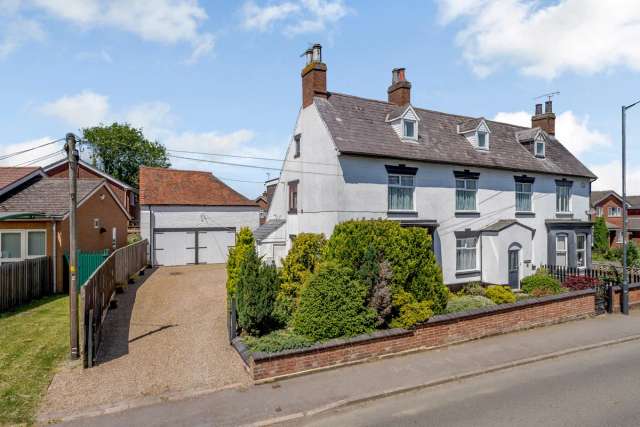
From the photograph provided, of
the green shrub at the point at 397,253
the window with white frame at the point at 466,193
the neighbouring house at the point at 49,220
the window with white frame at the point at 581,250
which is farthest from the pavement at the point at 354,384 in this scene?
the neighbouring house at the point at 49,220

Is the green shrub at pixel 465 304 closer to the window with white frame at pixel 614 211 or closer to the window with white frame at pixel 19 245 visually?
the window with white frame at pixel 19 245

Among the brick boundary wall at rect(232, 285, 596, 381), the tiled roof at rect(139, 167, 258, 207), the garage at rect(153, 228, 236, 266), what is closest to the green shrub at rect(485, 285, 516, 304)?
the brick boundary wall at rect(232, 285, 596, 381)

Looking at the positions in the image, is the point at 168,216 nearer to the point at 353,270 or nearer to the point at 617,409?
the point at 353,270

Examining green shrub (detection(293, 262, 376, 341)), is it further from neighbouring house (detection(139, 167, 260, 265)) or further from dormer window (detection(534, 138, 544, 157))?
neighbouring house (detection(139, 167, 260, 265))

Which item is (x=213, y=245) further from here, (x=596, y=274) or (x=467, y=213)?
(x=596, y=274)

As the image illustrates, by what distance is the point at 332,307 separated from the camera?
11.5 metres

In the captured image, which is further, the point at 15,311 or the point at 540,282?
the point at 540,282

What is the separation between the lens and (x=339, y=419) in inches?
334

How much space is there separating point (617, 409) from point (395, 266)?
644cm

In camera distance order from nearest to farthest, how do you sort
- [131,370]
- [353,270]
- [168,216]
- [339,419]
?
[339,419]
[131,370]
[353,270]
[168,216]

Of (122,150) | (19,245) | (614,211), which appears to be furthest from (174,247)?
(614,211)

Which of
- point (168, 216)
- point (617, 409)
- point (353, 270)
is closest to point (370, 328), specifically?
point (353, 270)

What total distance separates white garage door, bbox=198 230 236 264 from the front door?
1929cm

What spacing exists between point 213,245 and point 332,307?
69.6 ft
